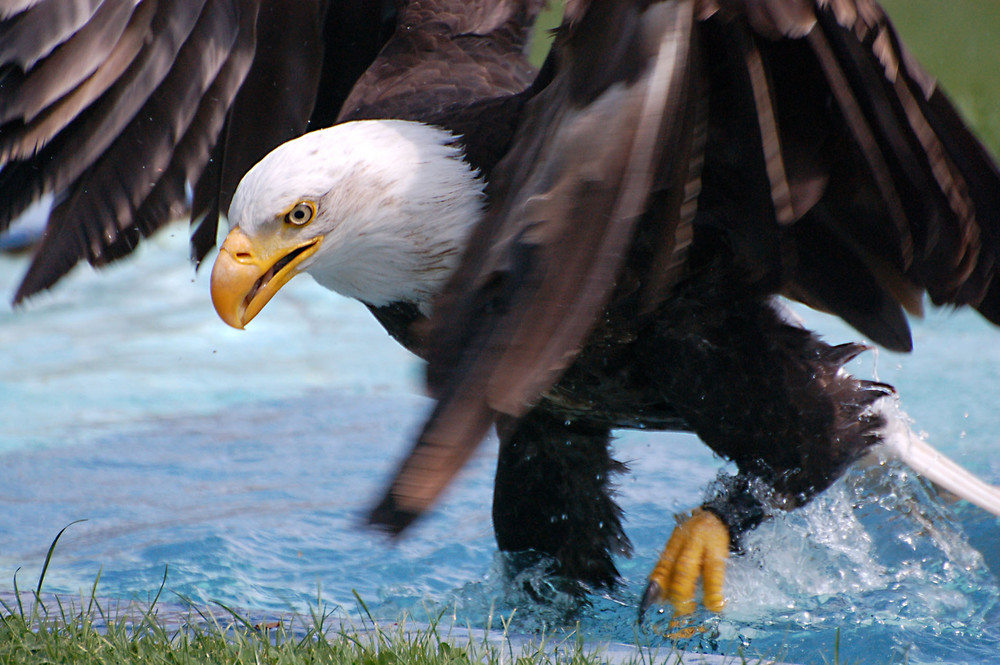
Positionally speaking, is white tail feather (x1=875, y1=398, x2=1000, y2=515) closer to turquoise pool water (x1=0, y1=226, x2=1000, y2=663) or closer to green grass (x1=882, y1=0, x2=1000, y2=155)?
turquoise pool water (x1=0, y1=226, x2=1000, y2=663)

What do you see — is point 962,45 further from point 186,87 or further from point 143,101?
point 143,101

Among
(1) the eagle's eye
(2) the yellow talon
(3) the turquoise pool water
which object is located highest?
(1) the eagle's eye

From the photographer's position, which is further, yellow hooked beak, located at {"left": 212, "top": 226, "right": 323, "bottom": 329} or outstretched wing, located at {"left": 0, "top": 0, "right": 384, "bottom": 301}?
outstretched wing, located at {"left": 0, "top": 0, "right": 384, "bottom": 301}

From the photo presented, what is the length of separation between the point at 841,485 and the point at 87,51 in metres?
1.93

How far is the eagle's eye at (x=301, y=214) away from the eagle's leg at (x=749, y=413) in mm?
683

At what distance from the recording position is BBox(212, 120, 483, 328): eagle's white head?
2115 millimetres

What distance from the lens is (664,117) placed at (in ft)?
5.47

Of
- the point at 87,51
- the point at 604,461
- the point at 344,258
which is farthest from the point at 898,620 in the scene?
the point at 87,51

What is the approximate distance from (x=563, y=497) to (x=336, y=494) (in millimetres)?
1192

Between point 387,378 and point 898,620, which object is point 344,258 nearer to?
point 898,620

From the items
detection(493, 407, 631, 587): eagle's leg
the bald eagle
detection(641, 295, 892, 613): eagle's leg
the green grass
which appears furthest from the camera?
the green grass

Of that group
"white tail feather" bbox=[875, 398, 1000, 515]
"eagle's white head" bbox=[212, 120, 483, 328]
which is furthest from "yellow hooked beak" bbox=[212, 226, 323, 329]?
"white tail feather" bbox=[875, 398, 1000, 515]

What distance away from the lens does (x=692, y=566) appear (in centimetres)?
245

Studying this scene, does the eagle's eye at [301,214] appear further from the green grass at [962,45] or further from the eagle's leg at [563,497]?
the green grass at [962,45]
